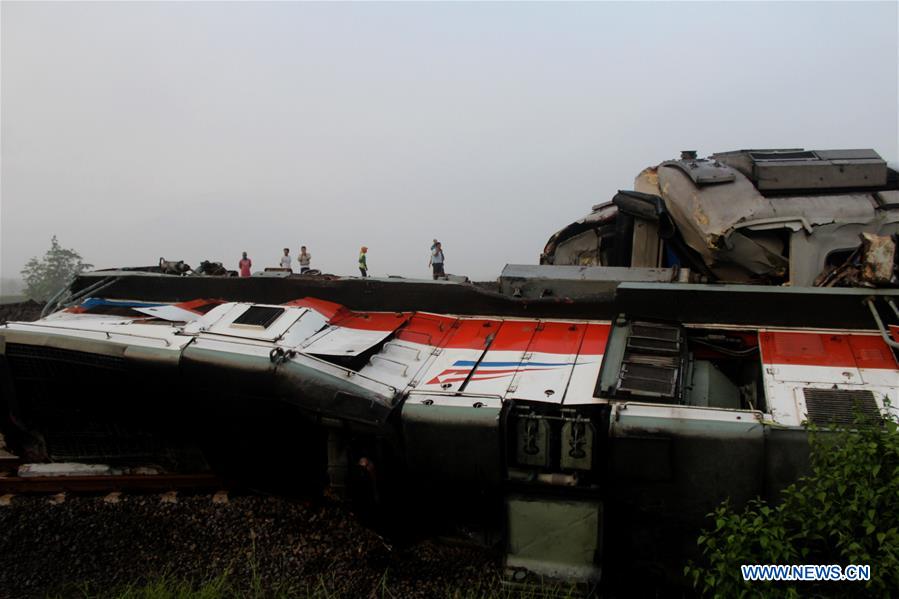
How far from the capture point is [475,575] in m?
5.10

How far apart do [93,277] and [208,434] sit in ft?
9.68

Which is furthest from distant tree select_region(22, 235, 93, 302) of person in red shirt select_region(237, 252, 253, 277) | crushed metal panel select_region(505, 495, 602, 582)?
crushed metal panel select_region(505, 495, 602, 582)

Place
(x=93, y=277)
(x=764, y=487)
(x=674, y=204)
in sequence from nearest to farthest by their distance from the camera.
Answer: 1. (x=764, y=487)
2. (x=674, y=204)
3. (x=93, y=277)

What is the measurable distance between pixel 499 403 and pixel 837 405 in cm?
216

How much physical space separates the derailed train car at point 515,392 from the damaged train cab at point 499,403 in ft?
0.05

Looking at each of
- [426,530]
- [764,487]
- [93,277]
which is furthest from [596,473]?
[93,277]

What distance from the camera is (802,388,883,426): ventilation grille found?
4.46 meters

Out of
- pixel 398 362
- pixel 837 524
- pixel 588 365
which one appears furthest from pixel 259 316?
pixel 837 524

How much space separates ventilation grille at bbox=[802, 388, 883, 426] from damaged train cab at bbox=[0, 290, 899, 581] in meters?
0.01

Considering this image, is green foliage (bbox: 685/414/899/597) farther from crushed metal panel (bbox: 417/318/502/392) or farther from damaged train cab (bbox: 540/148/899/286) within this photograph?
damaged train cab (bbox: 540/148/899/286)

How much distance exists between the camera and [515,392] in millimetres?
5152

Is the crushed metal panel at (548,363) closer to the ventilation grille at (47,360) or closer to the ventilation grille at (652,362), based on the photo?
the ventilation grille at (652,362)

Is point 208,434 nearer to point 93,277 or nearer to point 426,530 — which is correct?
point 426,530
